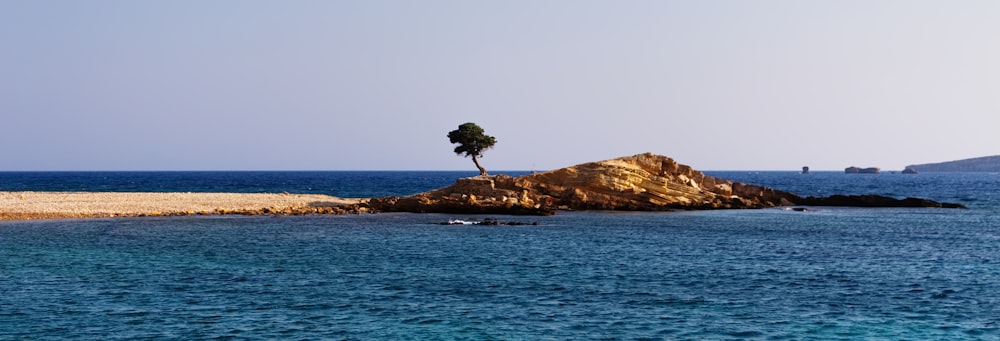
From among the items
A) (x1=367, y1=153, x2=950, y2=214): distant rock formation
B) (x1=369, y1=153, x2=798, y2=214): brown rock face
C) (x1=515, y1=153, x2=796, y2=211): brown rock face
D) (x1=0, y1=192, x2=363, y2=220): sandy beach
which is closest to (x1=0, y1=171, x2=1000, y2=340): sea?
(x1=0, y1=192, x2=363, y2=220): sandy beach

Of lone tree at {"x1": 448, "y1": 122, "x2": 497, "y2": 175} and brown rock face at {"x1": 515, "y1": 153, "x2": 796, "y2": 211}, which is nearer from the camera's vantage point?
brown rock face at {"x1": 515, "y1": 153, "x2": 796, "y2": 211}

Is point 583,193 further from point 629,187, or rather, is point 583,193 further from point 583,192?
point 629,187

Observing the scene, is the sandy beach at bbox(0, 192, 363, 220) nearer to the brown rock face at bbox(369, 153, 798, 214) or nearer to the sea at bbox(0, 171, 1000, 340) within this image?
the brown rock face at bbox(369, 153, 798, 214)

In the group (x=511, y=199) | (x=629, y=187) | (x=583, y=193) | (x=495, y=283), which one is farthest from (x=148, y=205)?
(x=495, y=283)

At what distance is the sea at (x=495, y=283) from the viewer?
24.5 metres

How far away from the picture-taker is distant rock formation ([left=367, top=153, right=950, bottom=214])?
75062 millimetres

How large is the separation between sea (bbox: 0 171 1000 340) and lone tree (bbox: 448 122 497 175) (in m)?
47.6

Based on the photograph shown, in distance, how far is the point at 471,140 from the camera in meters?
105

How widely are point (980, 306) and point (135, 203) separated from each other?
6988 cm

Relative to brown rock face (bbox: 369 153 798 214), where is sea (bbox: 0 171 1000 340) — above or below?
below

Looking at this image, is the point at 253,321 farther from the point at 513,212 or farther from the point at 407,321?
the point at 513,212

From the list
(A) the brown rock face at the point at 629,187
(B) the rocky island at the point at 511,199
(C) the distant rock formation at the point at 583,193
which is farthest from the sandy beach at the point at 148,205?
(A) the brown rock face at the point at 629,187

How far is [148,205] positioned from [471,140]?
39331mm

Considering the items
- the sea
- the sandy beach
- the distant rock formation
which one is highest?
the distant rock formation
